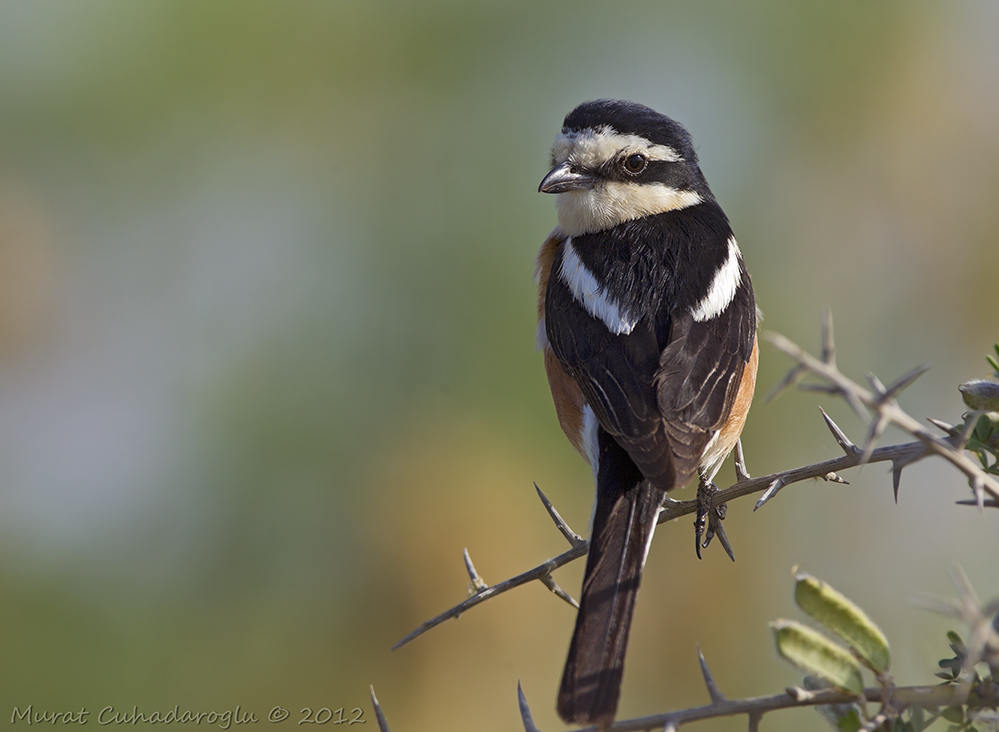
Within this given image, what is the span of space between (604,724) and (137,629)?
467cm

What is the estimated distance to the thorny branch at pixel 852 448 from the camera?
1.31m

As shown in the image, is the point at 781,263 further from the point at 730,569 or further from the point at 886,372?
the point at 730,569

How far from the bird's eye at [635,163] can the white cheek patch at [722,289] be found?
52 cm

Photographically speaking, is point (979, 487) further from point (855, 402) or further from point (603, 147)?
point (603, 147)

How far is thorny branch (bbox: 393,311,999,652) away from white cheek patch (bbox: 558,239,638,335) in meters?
0.63

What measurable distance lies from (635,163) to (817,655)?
274 centimetres

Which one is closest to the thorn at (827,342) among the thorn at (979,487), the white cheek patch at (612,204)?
the thorn at (979,487)

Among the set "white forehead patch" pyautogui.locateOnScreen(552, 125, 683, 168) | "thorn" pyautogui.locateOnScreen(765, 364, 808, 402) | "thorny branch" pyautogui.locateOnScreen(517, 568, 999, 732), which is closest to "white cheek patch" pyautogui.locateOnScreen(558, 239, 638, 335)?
"white forehead patch" pyautogui.locateOnScreen(552, 125, 683, 168)

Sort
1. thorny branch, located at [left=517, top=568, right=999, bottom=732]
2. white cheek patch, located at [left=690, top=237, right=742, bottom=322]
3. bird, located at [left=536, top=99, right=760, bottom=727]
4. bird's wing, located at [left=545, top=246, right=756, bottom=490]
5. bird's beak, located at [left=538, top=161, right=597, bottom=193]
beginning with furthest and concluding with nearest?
bird's beak, located at [left=538, top=161, right=597, bottom=193] < white cheek patch, located at [left=690, top=237, right=742, bottom=322] < bird's wing, located at [left=545, top=246, right=756, bottom=490] < bird, located at [left=536, top=99, right=760, bottom=727] < thorny branch, located at [left=517, top=568, right=999, bottom=732]

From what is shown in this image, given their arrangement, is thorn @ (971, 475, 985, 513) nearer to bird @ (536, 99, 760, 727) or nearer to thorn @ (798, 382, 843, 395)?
thorn @ (798, 382, 843, 395)

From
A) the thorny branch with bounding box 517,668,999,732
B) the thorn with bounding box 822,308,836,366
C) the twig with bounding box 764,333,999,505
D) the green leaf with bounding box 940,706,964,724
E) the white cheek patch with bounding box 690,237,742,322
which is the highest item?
the thorn with bounding box 822,308,836,366

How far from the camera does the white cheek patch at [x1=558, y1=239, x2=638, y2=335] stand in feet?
10.6

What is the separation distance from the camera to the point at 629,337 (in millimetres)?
3164

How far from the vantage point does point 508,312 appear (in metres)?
6.64
